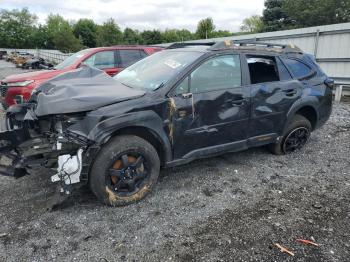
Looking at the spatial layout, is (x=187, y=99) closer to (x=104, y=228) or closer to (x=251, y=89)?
(x=251, y=89)

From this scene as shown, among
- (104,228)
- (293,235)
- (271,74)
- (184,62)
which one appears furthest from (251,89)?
(104,228)

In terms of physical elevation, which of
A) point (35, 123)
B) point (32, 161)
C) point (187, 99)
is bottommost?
point (32, 161)

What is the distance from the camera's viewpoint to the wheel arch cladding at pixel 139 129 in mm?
3035

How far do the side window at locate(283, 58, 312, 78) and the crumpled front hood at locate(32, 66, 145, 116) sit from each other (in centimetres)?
256

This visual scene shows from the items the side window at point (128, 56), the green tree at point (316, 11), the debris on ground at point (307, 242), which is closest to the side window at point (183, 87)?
the debris on ground at point (307, 242)

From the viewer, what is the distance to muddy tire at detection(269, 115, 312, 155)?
480 centimetres

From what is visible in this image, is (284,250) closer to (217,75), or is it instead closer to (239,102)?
→ (239,102)

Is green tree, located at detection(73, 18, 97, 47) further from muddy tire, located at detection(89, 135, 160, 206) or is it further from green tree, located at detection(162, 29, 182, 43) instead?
muddy tire, located at detection(89, 135, 160, 206)

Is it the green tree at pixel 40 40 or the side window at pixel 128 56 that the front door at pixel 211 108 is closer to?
the side window at pixel 128 56

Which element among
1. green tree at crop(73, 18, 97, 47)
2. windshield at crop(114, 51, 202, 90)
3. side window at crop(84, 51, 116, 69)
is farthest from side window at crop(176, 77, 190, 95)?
green tree at crop(73, 18, 97, 47)

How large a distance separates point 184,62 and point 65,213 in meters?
2.27

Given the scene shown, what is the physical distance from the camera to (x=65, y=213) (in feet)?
10.7

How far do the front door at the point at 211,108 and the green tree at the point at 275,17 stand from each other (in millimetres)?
40774

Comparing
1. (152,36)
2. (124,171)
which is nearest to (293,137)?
(124,171)
